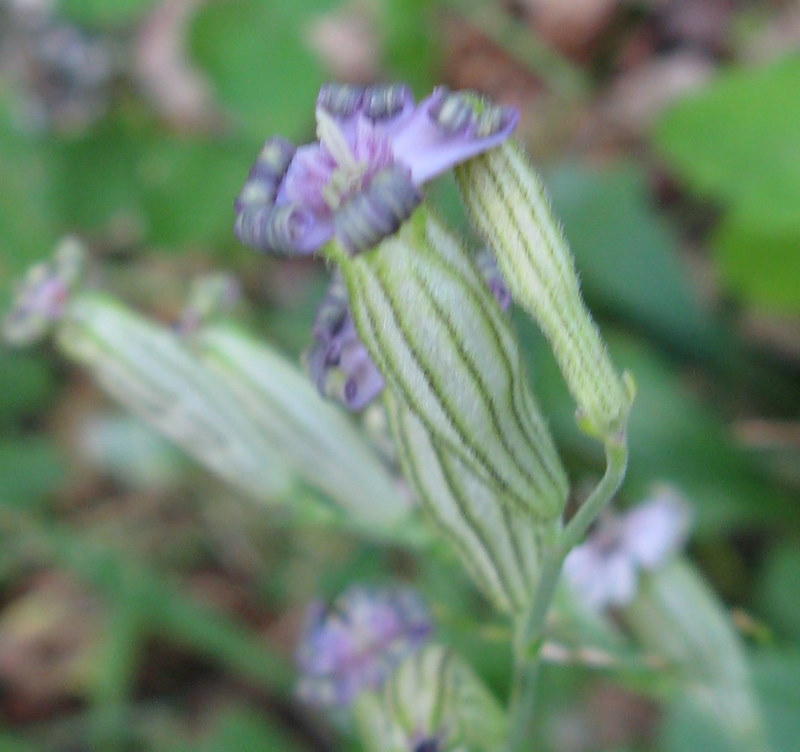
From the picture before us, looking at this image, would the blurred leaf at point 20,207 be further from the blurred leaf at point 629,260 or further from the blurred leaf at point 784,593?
the blurred leaf at point 784,593

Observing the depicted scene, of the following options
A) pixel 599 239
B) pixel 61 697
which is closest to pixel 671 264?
pixel 599 239

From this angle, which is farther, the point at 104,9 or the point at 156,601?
the point at 156,601

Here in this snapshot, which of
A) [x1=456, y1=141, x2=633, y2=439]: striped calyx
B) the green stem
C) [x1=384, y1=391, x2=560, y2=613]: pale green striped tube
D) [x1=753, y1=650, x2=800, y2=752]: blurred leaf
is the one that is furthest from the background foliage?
[x1=456, y1=141, x2=633, y2=439]: striped calyx

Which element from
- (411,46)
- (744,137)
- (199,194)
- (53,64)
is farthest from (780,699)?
(53,64)

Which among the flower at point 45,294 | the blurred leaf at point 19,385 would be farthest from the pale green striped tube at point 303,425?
the blurred leaf at point 19,385

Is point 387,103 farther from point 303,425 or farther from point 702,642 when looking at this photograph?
point 702,642

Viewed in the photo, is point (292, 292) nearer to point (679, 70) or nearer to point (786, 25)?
point (679, 70)
